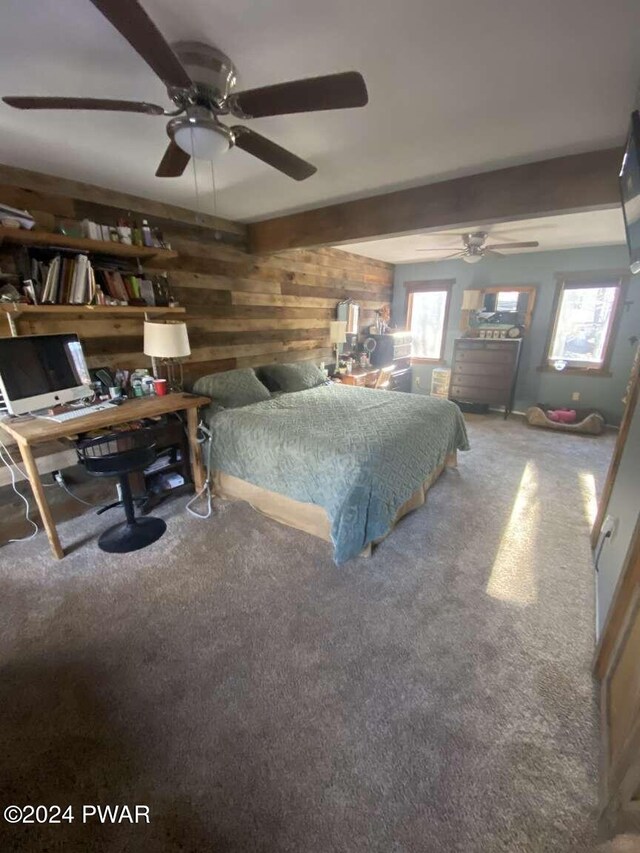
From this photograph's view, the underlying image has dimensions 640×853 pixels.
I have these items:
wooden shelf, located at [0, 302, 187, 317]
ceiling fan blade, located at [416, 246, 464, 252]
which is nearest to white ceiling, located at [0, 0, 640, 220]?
wooden shelf, located at [0, 302, 187, 317]

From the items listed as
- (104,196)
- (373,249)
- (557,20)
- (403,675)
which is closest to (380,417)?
(403,675)

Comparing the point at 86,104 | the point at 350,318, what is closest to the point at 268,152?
the point at 86,104

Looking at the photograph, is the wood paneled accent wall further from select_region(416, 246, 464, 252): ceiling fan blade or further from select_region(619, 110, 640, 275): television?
select_region(619, 110, 640, 275): television

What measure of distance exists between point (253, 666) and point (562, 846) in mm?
→ 1106

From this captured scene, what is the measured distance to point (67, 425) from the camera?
1.92 m

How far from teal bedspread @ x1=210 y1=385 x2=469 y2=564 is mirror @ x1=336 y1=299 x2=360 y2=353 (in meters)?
1.99

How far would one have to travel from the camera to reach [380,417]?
257 cm

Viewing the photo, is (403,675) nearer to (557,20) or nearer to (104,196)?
(557,20)

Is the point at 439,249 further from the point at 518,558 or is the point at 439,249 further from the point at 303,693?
the point at 303,693

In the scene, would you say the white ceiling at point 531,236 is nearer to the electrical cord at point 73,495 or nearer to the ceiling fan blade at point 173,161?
the ceiling fan blade at point 173,161

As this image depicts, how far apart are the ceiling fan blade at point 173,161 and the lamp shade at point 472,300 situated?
452 cm

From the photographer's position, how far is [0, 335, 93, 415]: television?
1974mm

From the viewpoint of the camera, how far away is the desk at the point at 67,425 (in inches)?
71.5

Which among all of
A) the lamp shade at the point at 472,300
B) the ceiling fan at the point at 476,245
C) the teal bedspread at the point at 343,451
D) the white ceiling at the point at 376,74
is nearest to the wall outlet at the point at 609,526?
the teal bedspread at the point at 343,451
